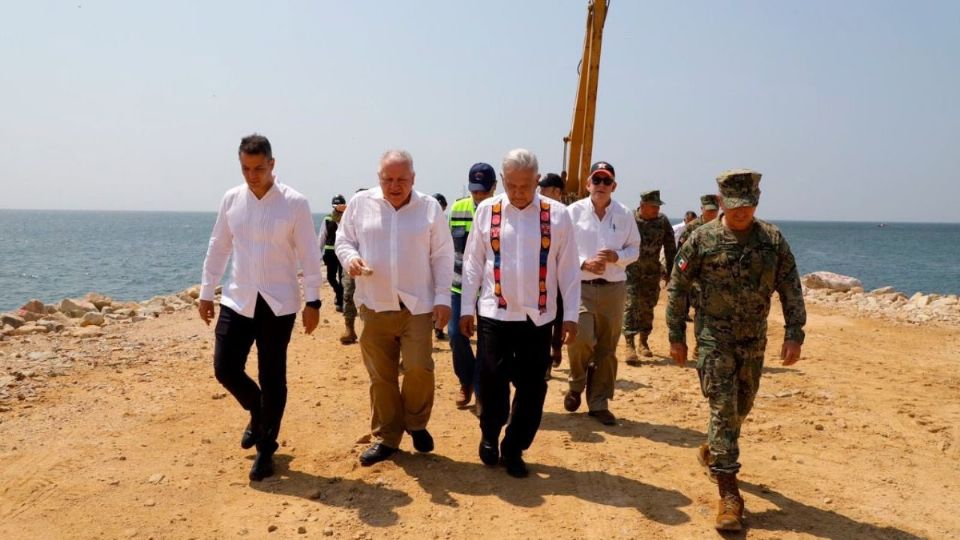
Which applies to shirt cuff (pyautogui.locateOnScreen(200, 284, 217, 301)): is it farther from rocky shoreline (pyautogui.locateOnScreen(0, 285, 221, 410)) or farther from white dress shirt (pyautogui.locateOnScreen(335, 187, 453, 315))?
rocky shoreline (pyautogui.locateOnScreen(0, 285, 221, 410))

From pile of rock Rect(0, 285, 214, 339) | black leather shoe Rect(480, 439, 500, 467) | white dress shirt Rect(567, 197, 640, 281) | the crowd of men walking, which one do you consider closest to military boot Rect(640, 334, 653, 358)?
white dress shirt Rect(567, 197, 640, 281)

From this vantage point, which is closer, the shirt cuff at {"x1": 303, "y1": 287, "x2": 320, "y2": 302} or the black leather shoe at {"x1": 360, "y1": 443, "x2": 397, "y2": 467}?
the shirt cuff at {"x1": 303, "y1": 287, "x2": 320, "y2": 302}

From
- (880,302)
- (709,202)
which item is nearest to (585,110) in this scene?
(709,202)

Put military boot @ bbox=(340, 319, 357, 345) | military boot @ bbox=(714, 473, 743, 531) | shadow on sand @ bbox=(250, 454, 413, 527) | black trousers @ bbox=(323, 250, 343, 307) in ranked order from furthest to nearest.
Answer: black trousers @ bbox=(323, 250, 343, 307) < military boot @ bbox=(340, 319, 357, 345) < shadow on sand @ bbox=(250, 454, 413, 527) < military boot @ bbox=(714, 473, 743, 531)

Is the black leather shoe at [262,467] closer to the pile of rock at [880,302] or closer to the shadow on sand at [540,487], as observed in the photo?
the shadow on sand at [540,487]

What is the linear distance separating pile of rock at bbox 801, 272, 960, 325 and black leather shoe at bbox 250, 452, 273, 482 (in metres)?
12.0

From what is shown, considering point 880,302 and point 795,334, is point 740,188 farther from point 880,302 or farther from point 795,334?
point 880,302

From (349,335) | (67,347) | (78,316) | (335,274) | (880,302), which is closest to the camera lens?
(67,347)

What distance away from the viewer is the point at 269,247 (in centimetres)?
460

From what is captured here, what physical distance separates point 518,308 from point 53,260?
51497 mm

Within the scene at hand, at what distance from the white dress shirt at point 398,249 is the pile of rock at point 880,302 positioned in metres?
11.2

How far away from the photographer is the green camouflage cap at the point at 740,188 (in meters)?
4.11

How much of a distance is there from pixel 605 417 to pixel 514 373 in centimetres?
175

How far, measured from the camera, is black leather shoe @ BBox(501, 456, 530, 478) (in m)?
4.84
